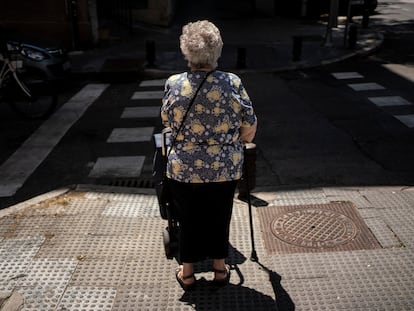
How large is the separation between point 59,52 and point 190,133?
8835mm

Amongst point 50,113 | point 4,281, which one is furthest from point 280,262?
point 50,113

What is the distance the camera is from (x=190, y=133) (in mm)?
3803

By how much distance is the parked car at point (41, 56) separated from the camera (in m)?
11.1

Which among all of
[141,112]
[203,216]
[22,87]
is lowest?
[141,112]

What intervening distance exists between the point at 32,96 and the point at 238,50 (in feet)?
21.2

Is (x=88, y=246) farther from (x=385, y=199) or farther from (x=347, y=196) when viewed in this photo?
(x=385, y=199)

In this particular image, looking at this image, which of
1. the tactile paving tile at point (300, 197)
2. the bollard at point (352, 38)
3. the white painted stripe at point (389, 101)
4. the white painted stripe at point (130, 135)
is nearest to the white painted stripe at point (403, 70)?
the white painted stripe at point (389, 101)

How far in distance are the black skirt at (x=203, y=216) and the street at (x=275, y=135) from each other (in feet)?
8.62

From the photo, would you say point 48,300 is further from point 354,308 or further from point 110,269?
point 354,308

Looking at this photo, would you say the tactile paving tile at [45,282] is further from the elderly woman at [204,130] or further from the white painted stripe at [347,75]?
the white painted stripe at [347,75]

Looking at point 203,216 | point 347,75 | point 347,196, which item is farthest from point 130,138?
point 347,75

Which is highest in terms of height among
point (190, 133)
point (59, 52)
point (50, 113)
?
point (190, 133)

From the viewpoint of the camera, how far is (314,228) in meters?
5.39

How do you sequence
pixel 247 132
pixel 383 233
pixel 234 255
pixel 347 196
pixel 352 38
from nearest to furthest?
pixel 247 132 < pixel 234 255 < pixel 383 233 < pixel 347 196 < pixel 352 38
